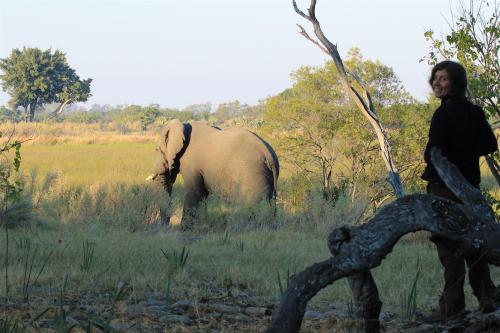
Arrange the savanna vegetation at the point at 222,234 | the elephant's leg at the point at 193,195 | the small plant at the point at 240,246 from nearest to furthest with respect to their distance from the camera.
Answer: the savanna vegetation at the point at 222,234, the small plant at the point at 240,246, the elephant's leg at the point at 193,195

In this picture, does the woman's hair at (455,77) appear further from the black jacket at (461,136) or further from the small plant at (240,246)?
the small plant at (240,246)

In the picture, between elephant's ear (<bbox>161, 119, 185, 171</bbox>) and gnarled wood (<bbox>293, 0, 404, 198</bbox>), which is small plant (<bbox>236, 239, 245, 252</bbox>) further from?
elephant's ear (<bbox>161, 119, 185, 171</bbox>)

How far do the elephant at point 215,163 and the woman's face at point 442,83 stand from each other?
310 inches

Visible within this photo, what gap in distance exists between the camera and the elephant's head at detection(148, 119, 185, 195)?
13.8 meters

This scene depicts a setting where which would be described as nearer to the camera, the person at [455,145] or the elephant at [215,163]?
the person at [455,145]

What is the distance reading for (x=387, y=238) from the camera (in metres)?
3.62

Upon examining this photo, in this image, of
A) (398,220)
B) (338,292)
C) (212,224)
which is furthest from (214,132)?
(398,220)

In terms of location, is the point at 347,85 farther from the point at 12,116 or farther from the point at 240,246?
the point at 12,116

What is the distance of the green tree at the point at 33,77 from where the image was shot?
53.9 meters

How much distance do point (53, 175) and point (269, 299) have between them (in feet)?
26.4

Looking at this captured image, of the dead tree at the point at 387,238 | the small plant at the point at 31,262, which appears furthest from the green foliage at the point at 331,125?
the dead tree at the point at 387,238

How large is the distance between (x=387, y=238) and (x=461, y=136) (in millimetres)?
1514

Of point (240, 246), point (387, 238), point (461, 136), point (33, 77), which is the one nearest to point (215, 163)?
point (240, 246)

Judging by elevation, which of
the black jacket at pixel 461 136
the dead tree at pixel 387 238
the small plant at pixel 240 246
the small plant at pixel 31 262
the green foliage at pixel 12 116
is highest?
the green foliage at pixel 12 116
